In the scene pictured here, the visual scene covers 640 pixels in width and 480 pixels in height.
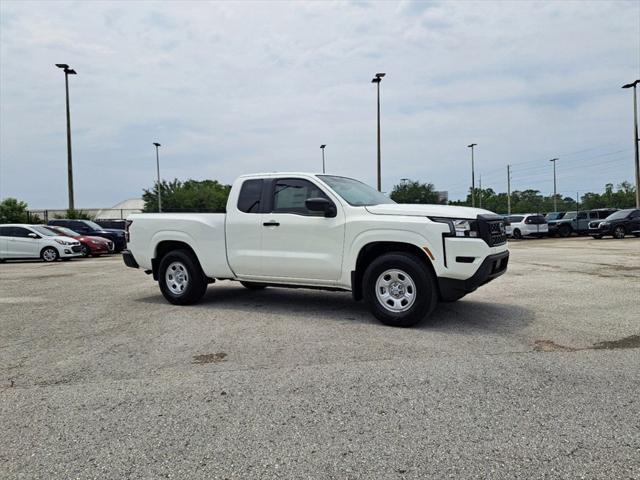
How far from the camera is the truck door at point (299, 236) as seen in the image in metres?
6.52

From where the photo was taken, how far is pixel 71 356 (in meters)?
4.99

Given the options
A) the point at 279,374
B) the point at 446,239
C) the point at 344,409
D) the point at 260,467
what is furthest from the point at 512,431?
the point at 446,239

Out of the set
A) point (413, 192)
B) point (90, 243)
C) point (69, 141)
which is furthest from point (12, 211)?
point (413, 192)

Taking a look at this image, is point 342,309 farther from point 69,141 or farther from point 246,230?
point 69,141

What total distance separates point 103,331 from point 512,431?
15.8ft

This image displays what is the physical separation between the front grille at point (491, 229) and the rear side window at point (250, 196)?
3.07 meters

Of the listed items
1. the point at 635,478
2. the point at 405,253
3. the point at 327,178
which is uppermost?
the point at 327,178

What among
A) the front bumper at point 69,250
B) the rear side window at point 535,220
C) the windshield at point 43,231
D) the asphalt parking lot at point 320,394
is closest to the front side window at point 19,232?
the windshield at point 43,231

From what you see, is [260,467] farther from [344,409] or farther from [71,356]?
[71,356]

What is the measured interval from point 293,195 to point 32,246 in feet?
52.3

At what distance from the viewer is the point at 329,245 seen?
6539 millimetres

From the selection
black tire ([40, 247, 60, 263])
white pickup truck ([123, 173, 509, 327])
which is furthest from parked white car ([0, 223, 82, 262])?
white pickup truck ([123, 173, 509, 327])

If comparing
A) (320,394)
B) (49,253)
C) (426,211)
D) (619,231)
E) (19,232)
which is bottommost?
(320,394)

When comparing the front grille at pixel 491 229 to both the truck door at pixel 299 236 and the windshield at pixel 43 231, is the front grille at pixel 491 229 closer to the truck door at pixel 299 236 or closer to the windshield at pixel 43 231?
the truck door at pixel 299 236
